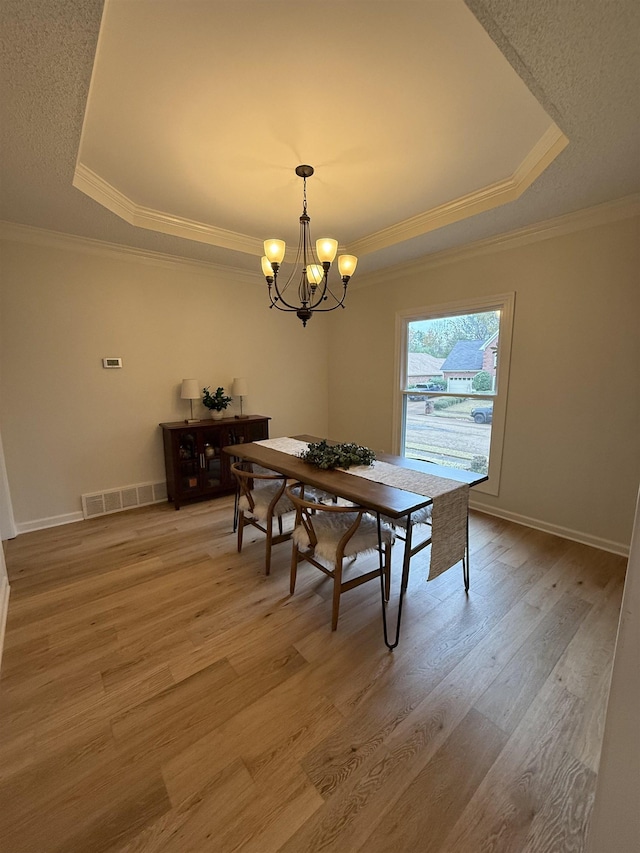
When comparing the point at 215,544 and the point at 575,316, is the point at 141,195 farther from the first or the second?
the point at 575,316

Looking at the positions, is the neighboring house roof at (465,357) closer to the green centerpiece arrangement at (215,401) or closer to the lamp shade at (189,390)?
the green centerpiece arrangement at (215,401)

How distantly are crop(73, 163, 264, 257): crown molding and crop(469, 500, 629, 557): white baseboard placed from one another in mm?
3548

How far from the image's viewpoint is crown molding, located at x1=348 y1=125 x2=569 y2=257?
1994mm

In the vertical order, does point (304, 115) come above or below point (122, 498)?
above

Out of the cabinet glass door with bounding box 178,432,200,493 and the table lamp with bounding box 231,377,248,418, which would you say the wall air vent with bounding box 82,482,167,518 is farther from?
the table lamp with bounding box 231,377,248,418

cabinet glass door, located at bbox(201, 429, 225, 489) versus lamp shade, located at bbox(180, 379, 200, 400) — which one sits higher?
lamp shade, located at bbox(180, 379, 200, 400)

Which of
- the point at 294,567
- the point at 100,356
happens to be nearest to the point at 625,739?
the point at 294,567

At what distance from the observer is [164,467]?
3.79 m

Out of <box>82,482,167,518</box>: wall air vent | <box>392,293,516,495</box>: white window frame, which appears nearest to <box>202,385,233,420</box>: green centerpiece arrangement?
<box>82,482,167,518</box>: wall air vent

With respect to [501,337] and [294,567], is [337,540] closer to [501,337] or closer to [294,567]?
[294,567]

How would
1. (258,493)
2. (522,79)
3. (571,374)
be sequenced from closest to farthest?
(522,79) < (258,493) < (571,374)

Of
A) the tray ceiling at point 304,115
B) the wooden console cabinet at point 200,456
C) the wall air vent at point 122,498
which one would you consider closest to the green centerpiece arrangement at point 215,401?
the wooden console cabinet at point 200,456

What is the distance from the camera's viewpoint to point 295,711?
148 centimetres

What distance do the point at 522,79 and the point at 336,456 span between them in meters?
2.09
